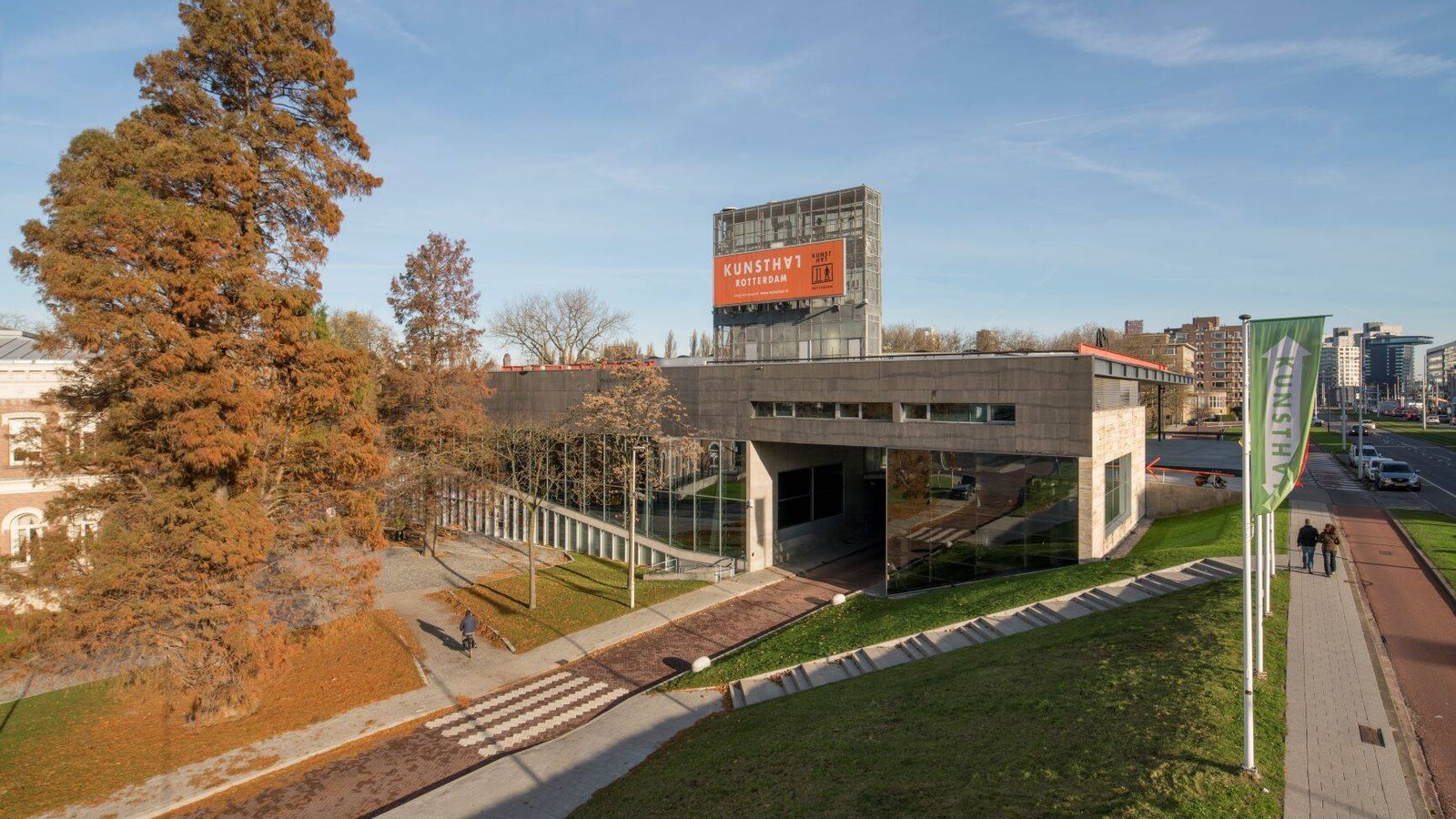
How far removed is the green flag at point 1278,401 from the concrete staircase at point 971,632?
758cm

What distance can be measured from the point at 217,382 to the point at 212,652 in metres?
6.48

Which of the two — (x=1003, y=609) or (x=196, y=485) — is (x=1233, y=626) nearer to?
(x=1003, y=609)

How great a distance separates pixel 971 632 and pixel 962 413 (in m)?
8.66

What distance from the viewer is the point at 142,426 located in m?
15.5

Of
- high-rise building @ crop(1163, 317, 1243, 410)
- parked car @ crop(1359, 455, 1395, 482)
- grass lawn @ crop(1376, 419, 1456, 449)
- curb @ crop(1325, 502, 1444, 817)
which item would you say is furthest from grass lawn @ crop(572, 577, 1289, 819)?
high-rise building @ crop(1163, 317, 1243, 410)

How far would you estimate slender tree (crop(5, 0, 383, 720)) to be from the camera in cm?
1416

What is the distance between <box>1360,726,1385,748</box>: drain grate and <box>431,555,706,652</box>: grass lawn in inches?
774

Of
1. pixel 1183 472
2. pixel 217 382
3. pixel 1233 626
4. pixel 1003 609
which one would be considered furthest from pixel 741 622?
pixel 1183 472

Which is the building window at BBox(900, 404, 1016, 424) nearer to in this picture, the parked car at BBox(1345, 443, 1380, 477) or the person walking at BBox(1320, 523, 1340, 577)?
the person walking at BBox(1320, 523, 1340, 577)

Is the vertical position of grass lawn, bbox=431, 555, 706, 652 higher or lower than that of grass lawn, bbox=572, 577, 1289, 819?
lower

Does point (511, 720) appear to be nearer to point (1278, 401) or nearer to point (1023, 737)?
point (1023, 737)

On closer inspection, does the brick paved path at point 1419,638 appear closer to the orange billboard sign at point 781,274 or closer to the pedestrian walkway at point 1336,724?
the pedestrian walkway at point 1336,724

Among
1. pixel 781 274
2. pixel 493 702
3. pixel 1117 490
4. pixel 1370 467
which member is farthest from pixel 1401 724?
pixel 1370 467

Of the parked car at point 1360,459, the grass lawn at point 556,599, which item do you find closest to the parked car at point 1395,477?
Result: the parked car at point 1360,459
